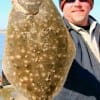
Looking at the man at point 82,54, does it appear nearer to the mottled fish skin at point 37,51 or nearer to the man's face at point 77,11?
the man's face at point 77,11

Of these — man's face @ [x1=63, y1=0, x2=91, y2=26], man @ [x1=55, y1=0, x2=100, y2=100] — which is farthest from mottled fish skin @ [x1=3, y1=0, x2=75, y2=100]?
man's face @ [x1=63, y1=0, x2=91, y2=26]

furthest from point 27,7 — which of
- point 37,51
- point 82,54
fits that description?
point 82,54

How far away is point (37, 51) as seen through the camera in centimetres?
400

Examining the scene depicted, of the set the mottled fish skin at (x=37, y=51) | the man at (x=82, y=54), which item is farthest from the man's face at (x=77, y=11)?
the mottled fish skin at (x=37, y=51)

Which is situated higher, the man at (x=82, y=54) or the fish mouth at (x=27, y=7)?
the fish mouth at (x=27, y=7)

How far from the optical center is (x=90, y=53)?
5406mm

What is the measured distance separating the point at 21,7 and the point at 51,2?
26cm

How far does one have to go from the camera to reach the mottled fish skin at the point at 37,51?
12.9ft

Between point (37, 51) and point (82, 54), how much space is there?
56.6 inches

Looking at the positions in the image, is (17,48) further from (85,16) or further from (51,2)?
(85,16)

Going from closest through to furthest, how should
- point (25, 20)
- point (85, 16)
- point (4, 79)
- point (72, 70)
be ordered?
point (25, 20)
point (4, 79)
point (72, 70)
point (85, 16)

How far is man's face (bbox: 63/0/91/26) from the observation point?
18.1 feet

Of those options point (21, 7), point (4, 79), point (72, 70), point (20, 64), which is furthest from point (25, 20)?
point (72, 70)

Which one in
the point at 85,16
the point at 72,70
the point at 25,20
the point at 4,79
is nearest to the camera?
the point at 25,20
